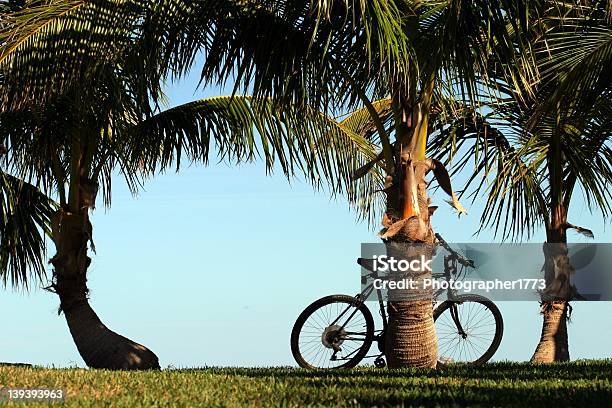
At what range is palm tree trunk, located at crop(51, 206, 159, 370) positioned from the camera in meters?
13.1

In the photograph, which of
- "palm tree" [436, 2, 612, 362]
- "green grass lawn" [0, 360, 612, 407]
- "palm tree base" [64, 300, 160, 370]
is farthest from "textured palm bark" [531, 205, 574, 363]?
"palm tree base" [64, 300, 160, 370]

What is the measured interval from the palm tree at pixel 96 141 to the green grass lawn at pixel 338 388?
11.8 ft

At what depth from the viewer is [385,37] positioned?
961cm

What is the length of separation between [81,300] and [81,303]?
49 mm

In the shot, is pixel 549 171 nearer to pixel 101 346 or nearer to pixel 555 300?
pixel 555 300

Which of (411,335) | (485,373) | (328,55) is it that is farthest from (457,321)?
(328,55)

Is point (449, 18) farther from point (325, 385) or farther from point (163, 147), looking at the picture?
point (163, 147)

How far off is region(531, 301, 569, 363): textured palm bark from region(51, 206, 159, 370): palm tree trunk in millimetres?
6558

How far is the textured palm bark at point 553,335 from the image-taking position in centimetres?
1406

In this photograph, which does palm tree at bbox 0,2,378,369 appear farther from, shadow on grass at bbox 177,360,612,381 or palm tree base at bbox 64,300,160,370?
shadow on grass at bbox 177,360,612,381

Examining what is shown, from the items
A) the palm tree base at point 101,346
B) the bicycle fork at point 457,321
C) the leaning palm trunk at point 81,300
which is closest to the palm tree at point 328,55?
the bicycle fork at point 457,321

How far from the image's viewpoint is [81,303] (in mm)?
13469

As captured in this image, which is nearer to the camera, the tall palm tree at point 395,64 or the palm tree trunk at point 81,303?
the tall palm tree at point 395,64

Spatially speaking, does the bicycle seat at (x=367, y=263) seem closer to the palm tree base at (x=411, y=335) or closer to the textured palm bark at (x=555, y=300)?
the palm tree base at (x=411, y=335)
